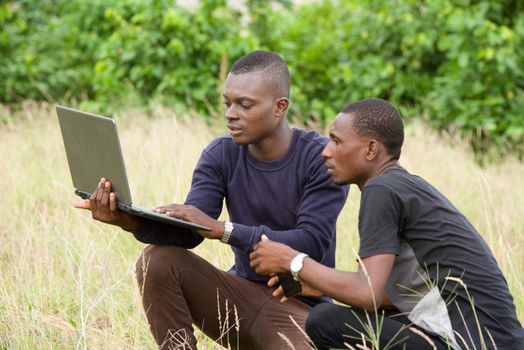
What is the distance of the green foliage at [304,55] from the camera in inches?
310

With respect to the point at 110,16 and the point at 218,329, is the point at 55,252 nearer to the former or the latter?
the point at 218,329

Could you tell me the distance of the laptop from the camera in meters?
3.02

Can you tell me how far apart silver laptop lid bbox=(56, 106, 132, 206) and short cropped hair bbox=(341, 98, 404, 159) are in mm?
822

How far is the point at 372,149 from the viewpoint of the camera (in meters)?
3.05

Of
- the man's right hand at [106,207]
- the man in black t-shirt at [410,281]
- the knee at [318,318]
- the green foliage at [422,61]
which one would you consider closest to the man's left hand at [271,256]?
the man in black t-shirt at [410,281]

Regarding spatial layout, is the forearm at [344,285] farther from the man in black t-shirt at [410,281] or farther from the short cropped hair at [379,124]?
the short cropped hair at [379,124]

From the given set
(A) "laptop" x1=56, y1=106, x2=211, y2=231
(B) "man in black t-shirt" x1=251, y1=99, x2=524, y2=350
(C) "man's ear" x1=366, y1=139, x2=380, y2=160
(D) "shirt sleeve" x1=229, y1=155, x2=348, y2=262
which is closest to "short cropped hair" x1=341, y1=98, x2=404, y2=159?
(C) "man's ear" x1=366, y1=139, x2=380, y2=160

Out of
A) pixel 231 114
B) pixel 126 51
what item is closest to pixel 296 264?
pixel 231 114

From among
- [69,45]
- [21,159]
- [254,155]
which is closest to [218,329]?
[254,155]

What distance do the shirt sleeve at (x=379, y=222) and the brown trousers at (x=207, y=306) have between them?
66cm

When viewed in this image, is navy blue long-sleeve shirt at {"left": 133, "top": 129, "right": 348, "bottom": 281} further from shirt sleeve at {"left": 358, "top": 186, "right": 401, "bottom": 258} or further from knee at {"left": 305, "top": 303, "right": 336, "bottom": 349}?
shirt sleeve at {"left": 358, "top": 186, "right": 401, "bottom": 258}

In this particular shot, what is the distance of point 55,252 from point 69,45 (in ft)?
16.7

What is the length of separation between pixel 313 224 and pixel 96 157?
86 cm

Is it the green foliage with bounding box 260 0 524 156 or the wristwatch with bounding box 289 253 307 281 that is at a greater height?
the green foliage with bounding box 260 0 524 156
